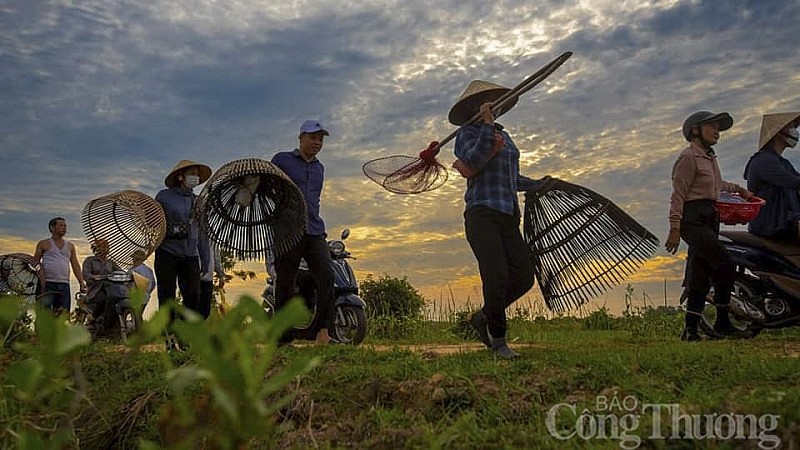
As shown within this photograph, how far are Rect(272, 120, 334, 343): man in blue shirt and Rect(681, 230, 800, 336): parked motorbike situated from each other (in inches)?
148

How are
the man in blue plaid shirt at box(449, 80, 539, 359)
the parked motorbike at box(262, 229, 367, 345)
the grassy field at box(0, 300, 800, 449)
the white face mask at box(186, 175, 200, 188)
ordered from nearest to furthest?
the grassy field at box(0, 300, 800, 449), the man in blue plaid shirt at box(449, 80, 539, 359), the white face mask at box(186, 175, 200, 188), the parked motorbike at box(262, 229, 367, 345)

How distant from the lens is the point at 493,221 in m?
5.76

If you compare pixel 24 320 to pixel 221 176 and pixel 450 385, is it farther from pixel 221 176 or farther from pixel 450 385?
pixel 450 385

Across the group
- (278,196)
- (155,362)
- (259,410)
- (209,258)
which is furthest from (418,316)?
(259,410)

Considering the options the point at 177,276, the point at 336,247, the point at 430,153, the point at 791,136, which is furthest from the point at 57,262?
the point at 791,136

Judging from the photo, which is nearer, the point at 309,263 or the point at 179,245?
the point at 309,263

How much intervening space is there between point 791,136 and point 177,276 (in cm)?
645

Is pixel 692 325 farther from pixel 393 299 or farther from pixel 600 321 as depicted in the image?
pixel 393 299

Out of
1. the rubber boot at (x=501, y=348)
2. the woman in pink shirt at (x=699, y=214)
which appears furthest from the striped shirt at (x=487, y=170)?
the woman in pink shirt at (x=699, y=214)

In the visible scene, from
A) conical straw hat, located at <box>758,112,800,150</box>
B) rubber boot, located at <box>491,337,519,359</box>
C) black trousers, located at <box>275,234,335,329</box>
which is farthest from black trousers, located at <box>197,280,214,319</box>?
conical straw hat, located at <box>758,112,800,150</box>

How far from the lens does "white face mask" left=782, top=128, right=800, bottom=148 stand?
792 centimetres

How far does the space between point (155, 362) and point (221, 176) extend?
1.65 meters

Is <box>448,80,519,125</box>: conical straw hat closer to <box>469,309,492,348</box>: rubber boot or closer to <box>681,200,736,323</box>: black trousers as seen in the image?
<box>469,309,492,348</box>: rubber boot

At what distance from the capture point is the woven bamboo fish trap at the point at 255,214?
6.86 meters
